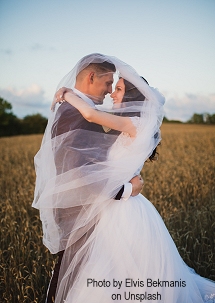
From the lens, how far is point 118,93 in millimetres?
2912

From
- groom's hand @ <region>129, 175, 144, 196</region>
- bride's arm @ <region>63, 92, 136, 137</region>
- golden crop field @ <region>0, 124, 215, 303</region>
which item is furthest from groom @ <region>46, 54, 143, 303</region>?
golden crop field @ <region>0, 124, 215, 303</region>

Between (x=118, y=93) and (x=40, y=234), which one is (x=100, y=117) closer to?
(x=118, y=93)

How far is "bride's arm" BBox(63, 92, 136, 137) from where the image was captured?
254 cm

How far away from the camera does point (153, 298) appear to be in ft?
8.79

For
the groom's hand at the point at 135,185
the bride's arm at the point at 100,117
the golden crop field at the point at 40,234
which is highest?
the bride's arm at the point at 100,117

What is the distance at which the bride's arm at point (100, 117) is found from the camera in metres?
2.54

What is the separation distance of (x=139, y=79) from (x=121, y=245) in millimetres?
1446

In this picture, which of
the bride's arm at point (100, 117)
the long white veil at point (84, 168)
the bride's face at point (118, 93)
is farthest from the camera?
the bride's face at point (118, 93)

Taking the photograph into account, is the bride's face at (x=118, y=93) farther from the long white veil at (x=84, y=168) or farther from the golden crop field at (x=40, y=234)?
the golden crop field at (x=40, y=234)

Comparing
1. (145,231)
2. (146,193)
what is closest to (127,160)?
(145,231)

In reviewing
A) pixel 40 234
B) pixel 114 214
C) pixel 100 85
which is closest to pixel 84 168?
pixel 114 214

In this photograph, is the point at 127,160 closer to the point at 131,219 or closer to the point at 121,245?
the point at 131,219

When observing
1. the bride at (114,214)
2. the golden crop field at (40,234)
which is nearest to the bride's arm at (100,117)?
the bride at (114,214)

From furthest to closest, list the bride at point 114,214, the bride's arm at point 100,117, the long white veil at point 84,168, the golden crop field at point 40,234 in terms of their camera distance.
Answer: the golden crop field at point 40,234, the long white veil at point 84,168, the bride at point 114,214, the bride's arm at point 100,117
